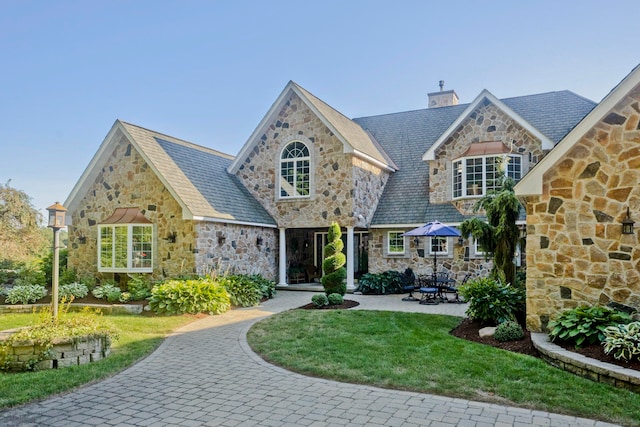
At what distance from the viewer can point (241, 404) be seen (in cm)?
548

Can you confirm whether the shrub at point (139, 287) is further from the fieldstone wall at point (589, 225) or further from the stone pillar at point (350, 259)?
the fieldstone wall at point (589, 225)

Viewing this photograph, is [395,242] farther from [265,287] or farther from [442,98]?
[442,98]

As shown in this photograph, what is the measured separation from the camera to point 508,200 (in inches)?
408

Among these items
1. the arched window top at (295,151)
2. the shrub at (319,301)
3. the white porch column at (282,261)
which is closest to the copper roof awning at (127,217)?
the white porch column at (282,261)

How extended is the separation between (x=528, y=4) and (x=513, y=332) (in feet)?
24.9

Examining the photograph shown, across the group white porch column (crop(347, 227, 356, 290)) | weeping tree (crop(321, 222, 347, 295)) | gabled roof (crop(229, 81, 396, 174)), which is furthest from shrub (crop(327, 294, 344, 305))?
gabled roof (crop(229, 81, 396, 174))

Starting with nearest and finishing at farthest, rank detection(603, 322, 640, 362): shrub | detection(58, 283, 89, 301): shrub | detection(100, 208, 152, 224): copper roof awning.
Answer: detection(603, 322, 640, 362): shrub → detection(58, 283, 89, 301): shrub → detection(100, 208, 152, 224): copper roof awning

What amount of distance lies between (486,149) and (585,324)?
1121cm

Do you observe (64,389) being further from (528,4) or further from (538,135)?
(538,135)

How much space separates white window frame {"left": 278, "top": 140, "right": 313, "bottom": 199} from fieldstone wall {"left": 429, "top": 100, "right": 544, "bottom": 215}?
5111 mm

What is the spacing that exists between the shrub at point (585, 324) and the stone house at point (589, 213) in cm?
53

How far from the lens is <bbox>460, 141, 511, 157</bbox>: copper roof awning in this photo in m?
17.0

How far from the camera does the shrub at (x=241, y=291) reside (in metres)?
14.2

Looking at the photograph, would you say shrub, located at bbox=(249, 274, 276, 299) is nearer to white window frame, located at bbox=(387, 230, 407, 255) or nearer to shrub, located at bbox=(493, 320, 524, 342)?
white window frame, located at bbox=(387, 230, 407, 255)
